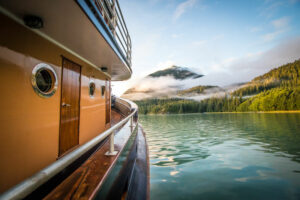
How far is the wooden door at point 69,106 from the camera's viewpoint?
3805mm

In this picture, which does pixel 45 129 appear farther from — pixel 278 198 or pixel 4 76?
pixel 278 198

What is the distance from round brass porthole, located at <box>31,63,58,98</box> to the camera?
299cm

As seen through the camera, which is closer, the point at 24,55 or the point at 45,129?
the point at 24,55

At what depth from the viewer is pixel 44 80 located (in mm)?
3350

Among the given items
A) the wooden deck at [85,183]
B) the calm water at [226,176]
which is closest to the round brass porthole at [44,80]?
the wooden deck at [85,183]

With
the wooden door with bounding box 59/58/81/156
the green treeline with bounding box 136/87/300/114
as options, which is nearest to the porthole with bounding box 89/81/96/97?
the wooden door with bounding box 59/58/81/156

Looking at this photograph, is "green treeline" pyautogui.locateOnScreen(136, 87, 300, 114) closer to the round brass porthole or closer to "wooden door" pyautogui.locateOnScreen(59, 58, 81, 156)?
"wooden door" pyautogui.locateOnScreen(59, 58, 81, 156)

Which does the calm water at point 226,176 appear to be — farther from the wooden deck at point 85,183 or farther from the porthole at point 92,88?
the porthole at point 92,88

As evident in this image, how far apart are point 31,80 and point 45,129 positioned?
110 cm

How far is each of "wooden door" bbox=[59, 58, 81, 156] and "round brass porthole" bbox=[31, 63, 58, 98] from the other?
35 centimetres

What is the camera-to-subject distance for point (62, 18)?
8.60 ft

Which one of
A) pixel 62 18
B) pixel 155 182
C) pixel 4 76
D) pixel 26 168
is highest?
pixel 62 18

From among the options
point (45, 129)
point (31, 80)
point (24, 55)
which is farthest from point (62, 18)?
point (45, 129)

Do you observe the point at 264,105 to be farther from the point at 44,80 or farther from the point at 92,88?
the point at 44,80
